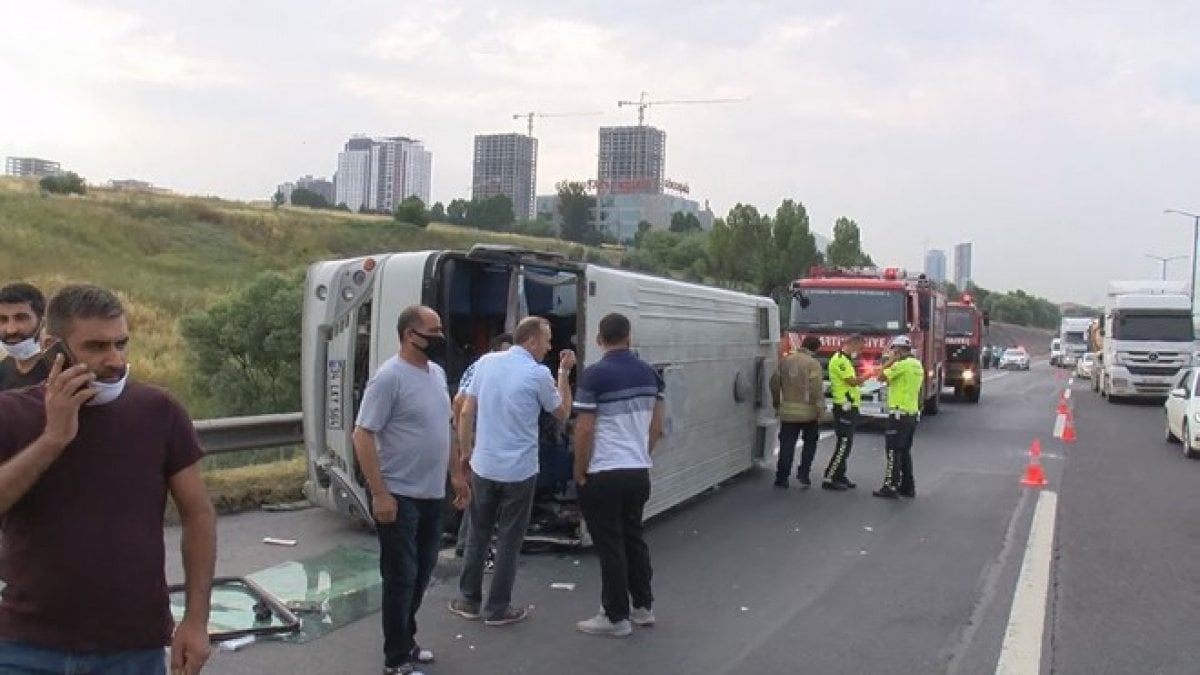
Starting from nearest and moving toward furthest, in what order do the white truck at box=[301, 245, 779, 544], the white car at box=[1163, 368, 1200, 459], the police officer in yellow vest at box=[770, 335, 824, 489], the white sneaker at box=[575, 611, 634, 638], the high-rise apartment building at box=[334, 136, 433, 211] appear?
the white sneaker at box=[575, 611, 634, 638]
the white truck at box=[301, 245, 779, 544]
the police officer in yellow vest at box=[770, 335, 824, 489]
the white car at box=[1163, 368, 1200, 459]
the high-rise apartment building at box=[334, 136, 433, 211]

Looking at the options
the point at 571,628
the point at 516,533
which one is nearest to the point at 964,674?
the point at 571,628

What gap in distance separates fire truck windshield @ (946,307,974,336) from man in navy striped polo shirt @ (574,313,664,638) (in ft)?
77.1

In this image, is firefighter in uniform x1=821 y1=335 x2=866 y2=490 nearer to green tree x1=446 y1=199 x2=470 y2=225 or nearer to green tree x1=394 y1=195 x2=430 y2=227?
green tree x1=394 y1=195 x2=430 y2=227

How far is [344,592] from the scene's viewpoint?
734 cm

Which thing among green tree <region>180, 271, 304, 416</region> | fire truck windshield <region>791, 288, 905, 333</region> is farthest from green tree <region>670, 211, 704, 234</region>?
fire truck windshield <region>791, 288, 905, 333</region>

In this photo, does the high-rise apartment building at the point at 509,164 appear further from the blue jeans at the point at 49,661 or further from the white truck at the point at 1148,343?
the blue jeans at the point at 49,661

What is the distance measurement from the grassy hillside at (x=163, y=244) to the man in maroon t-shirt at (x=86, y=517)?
33858 mm

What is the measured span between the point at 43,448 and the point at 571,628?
14.3 feet

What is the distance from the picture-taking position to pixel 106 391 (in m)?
2.94

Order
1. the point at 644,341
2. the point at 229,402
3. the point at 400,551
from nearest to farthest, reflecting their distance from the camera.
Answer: the point at 400,551 → the point at 644,341 → the point at 229,402

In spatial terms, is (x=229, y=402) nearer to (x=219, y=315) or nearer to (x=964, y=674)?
(x=219, y=315)

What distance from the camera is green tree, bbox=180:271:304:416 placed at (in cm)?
3503

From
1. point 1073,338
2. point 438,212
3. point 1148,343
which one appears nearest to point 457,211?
point 438,212

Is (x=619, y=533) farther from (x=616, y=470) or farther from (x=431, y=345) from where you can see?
(x=431, y=345)
